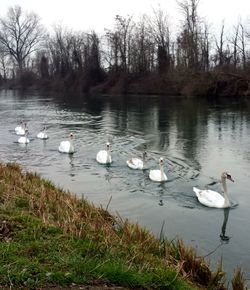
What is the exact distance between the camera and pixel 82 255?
582cm

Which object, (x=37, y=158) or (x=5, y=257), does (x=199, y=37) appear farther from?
(x=5, y=257)

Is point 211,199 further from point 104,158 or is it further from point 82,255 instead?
point 82,255

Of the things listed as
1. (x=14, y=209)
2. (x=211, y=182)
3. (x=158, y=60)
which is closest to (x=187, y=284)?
(x=14, y=209)

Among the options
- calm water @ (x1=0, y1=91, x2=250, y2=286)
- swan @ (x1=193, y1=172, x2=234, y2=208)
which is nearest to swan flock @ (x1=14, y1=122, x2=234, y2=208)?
swan @ (x1=193, y1=172, x2=234, y2=208)

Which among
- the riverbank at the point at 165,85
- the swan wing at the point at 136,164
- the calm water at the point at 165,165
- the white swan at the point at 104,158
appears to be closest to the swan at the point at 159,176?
the calm water at the point at 165,165

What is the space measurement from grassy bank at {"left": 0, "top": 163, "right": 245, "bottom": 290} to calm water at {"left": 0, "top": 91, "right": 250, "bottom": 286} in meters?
1.60

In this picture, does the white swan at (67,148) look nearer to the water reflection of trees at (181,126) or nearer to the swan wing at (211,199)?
the water reflection of trees at (181,126)

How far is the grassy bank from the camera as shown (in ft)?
16.6

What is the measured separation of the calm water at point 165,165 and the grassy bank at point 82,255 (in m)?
1.60

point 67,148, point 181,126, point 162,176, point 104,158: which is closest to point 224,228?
point 162,176

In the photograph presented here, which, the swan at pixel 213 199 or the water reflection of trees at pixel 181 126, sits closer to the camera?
the swan at pixel 213 199

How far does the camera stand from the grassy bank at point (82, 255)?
16.6 ft

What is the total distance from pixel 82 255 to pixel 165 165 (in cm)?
1166

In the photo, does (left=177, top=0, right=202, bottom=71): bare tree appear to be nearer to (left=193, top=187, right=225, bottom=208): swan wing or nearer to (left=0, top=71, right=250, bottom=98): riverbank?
(left=0, top=71, right=250, bottom=98): riverbank
